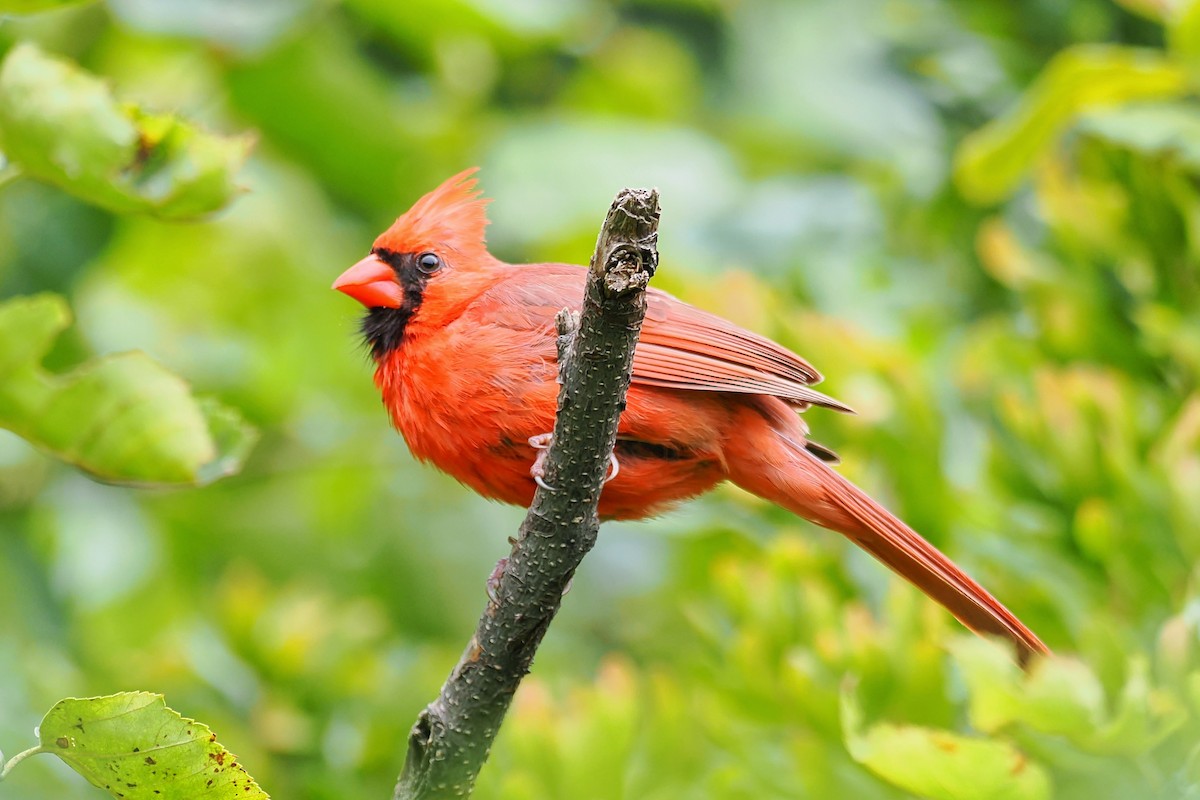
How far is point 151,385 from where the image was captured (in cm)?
185

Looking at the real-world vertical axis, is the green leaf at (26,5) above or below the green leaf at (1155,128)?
below

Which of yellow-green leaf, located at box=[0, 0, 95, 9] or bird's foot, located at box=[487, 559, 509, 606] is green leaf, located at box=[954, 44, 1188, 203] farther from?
yellow-green leaf, located at box=[0, 0, 95, 9]

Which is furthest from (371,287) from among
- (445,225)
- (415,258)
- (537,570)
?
(537,570)

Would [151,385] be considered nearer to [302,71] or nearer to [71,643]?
[71,643]

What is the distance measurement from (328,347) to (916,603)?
2.55 metres

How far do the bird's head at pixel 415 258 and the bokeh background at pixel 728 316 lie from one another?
19cm

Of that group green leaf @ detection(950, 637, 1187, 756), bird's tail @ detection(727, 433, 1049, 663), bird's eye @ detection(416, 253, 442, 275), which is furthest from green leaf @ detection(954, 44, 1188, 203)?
green leaf @ detection(950, 637, 1187, 756)

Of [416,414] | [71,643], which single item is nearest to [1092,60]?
[416,414]

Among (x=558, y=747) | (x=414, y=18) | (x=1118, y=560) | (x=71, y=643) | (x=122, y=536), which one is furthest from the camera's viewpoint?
(x=414, y=18)

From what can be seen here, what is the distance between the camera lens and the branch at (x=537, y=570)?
1.96 metres

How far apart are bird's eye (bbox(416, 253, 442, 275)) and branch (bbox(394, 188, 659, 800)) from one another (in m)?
1.05

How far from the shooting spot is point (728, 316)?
11.7 ft

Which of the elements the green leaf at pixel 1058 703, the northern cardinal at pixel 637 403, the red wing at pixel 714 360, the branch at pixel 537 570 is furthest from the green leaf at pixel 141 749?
the red wing at pixel 714 360

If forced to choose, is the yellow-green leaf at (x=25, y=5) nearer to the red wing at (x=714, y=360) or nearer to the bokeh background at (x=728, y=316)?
the bokeh background at (x=728, y=316)
